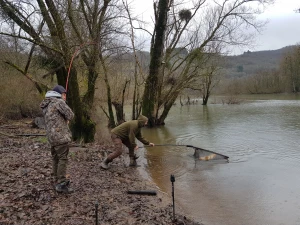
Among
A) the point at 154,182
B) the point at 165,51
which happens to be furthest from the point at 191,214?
the point at 165,51

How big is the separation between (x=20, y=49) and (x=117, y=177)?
7408 millimetres

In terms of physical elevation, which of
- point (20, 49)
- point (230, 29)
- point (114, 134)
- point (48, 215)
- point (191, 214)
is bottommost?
point (191, 214)

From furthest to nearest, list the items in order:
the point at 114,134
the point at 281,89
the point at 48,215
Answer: the point at 281,89 → the point at 114,134 → the point at 48,215

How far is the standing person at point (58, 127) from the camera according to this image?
16.2ft

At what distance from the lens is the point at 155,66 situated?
17.1 m

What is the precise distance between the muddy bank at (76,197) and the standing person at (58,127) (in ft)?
0.85

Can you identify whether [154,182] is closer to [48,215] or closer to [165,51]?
[48,215]

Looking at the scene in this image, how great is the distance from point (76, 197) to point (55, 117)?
1.38 metres

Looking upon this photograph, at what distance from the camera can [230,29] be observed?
2025cm

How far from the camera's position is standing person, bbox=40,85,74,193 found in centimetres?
495

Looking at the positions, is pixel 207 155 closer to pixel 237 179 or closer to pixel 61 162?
pixel 237 179

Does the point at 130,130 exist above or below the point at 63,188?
above

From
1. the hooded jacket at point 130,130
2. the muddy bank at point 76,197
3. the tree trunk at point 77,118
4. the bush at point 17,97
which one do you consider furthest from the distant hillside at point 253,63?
the muddy bank at point 76,197

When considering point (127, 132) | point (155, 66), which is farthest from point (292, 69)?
point (127, 132)
